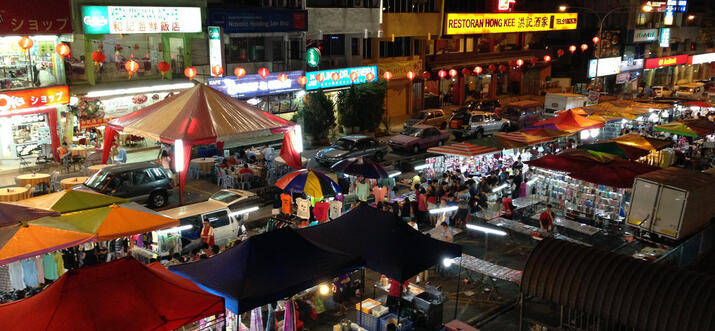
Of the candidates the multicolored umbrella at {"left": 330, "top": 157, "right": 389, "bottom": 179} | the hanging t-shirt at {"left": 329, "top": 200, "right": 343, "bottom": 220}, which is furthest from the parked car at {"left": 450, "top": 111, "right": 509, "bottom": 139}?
the hanging t-shirt at {"left": 329, "top": 200, "right": 343, "bottom": 220}

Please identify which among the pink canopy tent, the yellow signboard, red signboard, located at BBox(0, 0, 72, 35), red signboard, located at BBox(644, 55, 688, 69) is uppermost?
the yellow signboard

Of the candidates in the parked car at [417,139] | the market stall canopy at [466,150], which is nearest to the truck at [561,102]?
the parked car at [417,139]

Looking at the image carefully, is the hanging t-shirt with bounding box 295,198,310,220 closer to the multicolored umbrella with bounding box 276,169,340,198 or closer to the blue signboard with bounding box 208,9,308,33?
the multicolored umbrella with bounding box 276,169,340,198

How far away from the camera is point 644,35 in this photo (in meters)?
59.9

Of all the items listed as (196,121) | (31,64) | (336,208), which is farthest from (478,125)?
(31,64)

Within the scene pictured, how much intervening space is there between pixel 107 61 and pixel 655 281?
2595 centimetres

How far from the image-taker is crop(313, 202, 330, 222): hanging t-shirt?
18672 mm

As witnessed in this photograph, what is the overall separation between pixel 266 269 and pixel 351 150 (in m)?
17.3

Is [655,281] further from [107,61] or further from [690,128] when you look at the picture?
[107,61]

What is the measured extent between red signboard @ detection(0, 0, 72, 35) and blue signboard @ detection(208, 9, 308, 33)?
707 cm

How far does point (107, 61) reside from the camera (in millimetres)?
28891

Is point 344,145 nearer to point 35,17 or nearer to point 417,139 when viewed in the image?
point 417,139

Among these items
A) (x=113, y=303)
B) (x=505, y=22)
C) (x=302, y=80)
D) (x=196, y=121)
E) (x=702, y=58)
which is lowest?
(x=113, y=303)

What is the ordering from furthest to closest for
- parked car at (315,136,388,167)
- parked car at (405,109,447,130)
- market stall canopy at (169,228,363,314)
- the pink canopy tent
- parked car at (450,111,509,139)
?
parked car at (405,109,447,130), parked car at (450,111,509,139), parked car at (315,136,388,167), the pink canopy tent, market stall canopy at (169,228,363,314)
